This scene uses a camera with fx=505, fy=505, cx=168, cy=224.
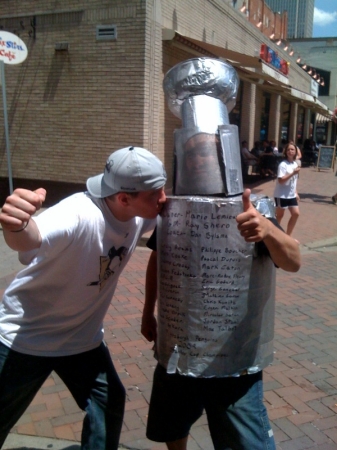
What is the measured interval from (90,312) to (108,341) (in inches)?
88.9

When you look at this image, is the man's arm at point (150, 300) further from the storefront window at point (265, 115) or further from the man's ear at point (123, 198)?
the storefront window at point (265, 115)

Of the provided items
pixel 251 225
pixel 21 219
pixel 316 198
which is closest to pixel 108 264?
pixel 21 219

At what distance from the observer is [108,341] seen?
4.46 m

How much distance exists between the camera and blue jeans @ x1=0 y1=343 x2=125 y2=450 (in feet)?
7.13

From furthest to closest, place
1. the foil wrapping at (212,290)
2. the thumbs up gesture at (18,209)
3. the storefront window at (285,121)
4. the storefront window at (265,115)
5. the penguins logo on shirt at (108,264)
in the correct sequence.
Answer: the storefront window at (285,121) < the storefront window at (265,115) < the penguins logo on shirt at (108,264) < the foil wrapping at (212,290) < the thumbs up gesture at (18,209)

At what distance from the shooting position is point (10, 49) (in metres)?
8.84

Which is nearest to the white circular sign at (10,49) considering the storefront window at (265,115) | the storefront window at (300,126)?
the storefront window at (265,115)

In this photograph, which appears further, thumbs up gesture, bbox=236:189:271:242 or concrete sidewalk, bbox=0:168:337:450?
concrete sidewalk, bbox=0:168:337:450

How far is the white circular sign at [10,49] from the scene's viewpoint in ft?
28.7

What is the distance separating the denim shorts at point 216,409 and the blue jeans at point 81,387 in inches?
7.7

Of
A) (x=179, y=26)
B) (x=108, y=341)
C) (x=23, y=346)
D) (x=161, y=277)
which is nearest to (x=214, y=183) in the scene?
(x=161, y=277)

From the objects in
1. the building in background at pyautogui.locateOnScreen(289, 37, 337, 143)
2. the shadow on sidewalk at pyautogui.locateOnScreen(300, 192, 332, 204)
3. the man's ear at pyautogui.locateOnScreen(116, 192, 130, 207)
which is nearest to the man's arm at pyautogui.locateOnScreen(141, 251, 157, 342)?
the man's ear at pyautogui.locateOnScreen(116, 192, 130, 207)

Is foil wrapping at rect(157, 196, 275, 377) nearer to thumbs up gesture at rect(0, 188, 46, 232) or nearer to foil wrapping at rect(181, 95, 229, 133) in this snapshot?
foil wrapping at rect(181, 95, 229, 133)

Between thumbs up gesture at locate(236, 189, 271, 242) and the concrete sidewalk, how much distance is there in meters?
1.72
